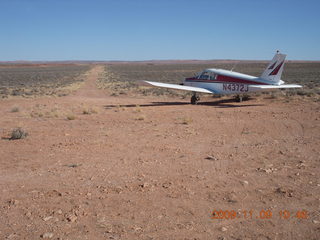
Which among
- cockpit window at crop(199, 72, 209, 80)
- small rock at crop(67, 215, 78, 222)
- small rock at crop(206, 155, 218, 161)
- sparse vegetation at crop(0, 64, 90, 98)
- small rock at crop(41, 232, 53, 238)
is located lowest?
sparse vegetation at crop(0, 64, 90, 98)

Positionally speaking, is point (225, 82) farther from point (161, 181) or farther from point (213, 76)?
point (161, 181)

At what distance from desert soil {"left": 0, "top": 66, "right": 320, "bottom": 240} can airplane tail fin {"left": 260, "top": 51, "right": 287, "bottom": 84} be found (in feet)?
18.4

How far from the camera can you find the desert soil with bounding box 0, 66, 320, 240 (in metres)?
4.09

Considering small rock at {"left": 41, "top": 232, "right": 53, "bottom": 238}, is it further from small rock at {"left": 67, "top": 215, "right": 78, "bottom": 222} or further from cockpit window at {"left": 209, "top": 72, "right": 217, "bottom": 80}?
cockpit window at {"left": 209, "top": 72, "right": 217, "bottom": 80}

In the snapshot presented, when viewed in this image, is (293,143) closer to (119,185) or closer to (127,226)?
(119,185)

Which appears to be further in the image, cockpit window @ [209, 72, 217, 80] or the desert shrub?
cockpit window @ [209, 72, 217, 80]

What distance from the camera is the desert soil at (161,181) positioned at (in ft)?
13.4

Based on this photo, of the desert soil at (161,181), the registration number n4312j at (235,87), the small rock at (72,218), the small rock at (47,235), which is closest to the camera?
the small rock at (47,235)

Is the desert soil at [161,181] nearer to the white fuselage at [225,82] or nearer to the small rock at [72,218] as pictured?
the small rock at [72,218]

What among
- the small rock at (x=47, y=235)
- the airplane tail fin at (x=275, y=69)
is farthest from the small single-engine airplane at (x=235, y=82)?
the small rock at (x=47, y=235)

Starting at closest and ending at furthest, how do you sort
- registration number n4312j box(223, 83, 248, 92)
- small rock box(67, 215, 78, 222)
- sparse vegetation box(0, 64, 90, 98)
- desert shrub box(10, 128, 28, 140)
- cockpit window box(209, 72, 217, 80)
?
small rock box(67, 215, 78, 222)
desert shrub box(10, 128, 28, 140)
registration number n4312j box(223, 83, 248, 92)
cockpit window box(209, 72, 217, 80)
sparse vegetation box(0, 64, 90, 98)

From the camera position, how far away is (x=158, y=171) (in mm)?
6207

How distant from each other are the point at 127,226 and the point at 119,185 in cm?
146
